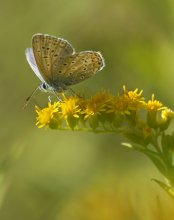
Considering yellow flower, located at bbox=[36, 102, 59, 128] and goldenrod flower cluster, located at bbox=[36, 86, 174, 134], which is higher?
goldenrod flower cluster, located at bbox=[36, 86, 174, 134]

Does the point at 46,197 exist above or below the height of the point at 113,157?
above

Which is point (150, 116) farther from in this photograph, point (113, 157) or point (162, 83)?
point (113, 157)

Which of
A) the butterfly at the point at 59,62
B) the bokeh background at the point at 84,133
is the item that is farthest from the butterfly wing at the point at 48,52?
the bokeh background at the point at 84,133

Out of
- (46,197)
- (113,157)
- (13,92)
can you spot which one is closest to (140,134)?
(46,197)

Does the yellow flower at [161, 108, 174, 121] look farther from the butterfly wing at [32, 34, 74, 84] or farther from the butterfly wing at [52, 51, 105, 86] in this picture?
the butterfly wing at [32, 34, 74, 84]

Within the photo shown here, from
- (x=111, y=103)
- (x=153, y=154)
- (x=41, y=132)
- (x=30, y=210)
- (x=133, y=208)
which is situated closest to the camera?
(x=133, y=208)

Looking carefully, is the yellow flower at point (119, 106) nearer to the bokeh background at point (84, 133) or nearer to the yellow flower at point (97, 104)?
the yellow flower at point (97, 104)

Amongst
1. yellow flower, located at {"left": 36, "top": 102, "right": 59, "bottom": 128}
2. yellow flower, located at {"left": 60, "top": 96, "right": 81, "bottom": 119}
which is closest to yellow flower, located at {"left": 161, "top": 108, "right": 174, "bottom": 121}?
yellow flower, located at {"left": 60, "top": 96, "right": 81, "bottom": 119}

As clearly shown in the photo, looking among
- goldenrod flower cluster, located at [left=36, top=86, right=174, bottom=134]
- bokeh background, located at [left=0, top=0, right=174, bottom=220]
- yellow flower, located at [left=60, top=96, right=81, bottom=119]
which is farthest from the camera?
yellow flower, located at [left=60, top=96, right=81, bottom=119]
